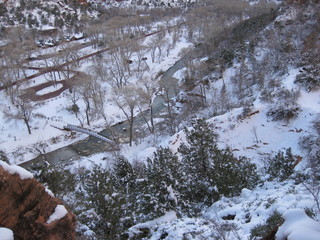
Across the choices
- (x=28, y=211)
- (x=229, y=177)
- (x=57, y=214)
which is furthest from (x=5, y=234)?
(x=229, y=177)

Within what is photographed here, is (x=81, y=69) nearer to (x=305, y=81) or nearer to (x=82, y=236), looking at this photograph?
(x=305, y=81)

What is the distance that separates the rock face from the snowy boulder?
17.0 ft

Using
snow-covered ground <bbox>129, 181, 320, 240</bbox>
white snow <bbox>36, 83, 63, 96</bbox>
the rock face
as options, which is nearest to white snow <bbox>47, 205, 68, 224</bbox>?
the rock face

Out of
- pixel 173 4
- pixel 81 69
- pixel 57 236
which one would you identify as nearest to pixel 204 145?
pixel 57 236

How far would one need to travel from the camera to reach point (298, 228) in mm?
5031

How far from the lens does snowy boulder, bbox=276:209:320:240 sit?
4770mm

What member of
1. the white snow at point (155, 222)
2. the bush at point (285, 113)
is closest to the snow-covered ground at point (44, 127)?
the bush at point (285, 113)

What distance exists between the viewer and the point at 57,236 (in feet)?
23.5

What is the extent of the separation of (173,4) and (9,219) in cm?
11037

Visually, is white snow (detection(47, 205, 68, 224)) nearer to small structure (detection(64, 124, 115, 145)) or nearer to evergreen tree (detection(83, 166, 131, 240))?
evergreen tree (detection(83, 166, 131, 240))

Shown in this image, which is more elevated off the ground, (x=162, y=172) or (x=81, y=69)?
(x=162, y=172)

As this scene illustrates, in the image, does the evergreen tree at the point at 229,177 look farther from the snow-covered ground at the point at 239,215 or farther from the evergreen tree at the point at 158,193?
the evergreen tree at the point at 158,193

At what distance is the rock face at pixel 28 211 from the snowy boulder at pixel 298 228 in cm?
519

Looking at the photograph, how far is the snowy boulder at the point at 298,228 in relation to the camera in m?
4.77
